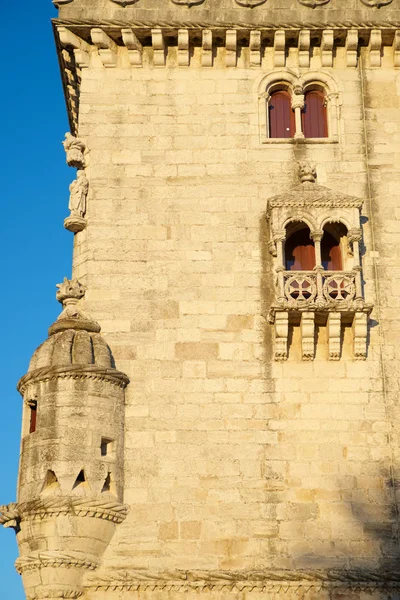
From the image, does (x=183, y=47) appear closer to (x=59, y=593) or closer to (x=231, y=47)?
(x=231, y=47)

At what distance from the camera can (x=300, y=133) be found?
70.1ft

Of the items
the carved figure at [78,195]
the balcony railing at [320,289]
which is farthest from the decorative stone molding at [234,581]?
the carved figure at [78,195]

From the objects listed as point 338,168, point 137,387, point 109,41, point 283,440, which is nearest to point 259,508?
point 283,440

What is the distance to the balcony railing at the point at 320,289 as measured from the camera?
19.5 m

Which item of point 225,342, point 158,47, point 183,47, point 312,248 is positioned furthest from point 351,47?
point 225,342

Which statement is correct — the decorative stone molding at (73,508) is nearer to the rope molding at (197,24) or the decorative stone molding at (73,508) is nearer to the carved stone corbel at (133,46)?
the carved stone corbel at (133,46)

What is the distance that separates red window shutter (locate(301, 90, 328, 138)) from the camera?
21.7 meters

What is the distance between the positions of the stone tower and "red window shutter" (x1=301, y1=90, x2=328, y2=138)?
0.03 meters

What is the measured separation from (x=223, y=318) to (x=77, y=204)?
11.6 ft

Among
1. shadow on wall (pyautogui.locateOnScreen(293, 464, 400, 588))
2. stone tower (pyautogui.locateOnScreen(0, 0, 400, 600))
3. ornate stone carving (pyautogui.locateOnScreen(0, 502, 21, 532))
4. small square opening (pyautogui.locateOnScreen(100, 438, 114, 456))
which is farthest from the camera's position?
small square opening (pyautogui.locateOnScreen(100, 438, 114, 456))

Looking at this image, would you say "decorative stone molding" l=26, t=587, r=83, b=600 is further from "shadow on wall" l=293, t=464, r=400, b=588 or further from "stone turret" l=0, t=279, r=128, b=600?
"shadow on wall" l=293, t=464, r=400, b=588

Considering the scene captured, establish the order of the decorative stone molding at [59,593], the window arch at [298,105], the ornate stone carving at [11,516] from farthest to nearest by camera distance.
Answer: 1. the window arch at [298,105]
2. the ornate stone carving at [11,516]
3. the decorative stone molding at [59,593]

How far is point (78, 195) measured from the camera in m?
20.9

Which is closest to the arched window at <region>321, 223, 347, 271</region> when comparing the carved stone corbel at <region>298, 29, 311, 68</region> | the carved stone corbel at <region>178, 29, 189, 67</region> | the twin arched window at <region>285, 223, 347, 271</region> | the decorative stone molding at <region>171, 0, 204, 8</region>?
the twin arched window at <region>285, 223, 347, 271</region>
